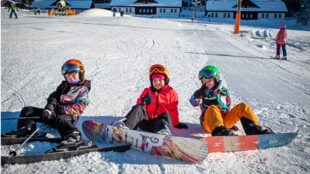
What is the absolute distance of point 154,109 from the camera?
3119mm

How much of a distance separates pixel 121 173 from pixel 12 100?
3.35 meters

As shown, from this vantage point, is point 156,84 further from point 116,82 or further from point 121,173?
point 116,82

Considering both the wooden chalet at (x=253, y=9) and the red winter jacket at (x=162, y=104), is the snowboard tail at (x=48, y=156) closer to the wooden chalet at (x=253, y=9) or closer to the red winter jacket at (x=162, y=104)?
the red winter jacket at (x=162, y=104)

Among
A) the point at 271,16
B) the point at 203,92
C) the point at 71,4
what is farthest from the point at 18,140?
the point at 71,4

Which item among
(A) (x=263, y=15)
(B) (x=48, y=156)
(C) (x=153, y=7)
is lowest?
(B) (x=48, y=156)

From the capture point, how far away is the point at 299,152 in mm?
2615

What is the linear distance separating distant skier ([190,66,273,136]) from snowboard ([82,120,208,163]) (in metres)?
0.46

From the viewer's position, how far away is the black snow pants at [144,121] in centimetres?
270

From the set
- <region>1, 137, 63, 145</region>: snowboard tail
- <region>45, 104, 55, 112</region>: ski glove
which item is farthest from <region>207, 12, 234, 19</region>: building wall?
<region>1, 137, 63, 145</region>: snowboard tail

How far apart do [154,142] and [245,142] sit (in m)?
1.15

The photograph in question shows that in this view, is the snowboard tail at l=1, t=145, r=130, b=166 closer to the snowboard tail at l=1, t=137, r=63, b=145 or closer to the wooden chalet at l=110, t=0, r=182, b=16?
the snowboard tail at l=1, t=137, r=63, b=145

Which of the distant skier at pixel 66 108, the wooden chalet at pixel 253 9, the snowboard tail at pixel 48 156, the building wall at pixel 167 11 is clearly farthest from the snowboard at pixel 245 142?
the building wall at pixel 167 11

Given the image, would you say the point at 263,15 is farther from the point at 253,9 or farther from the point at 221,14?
the point at 221,14

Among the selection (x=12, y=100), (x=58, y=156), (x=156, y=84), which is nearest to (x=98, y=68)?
(x=12, y=100)
